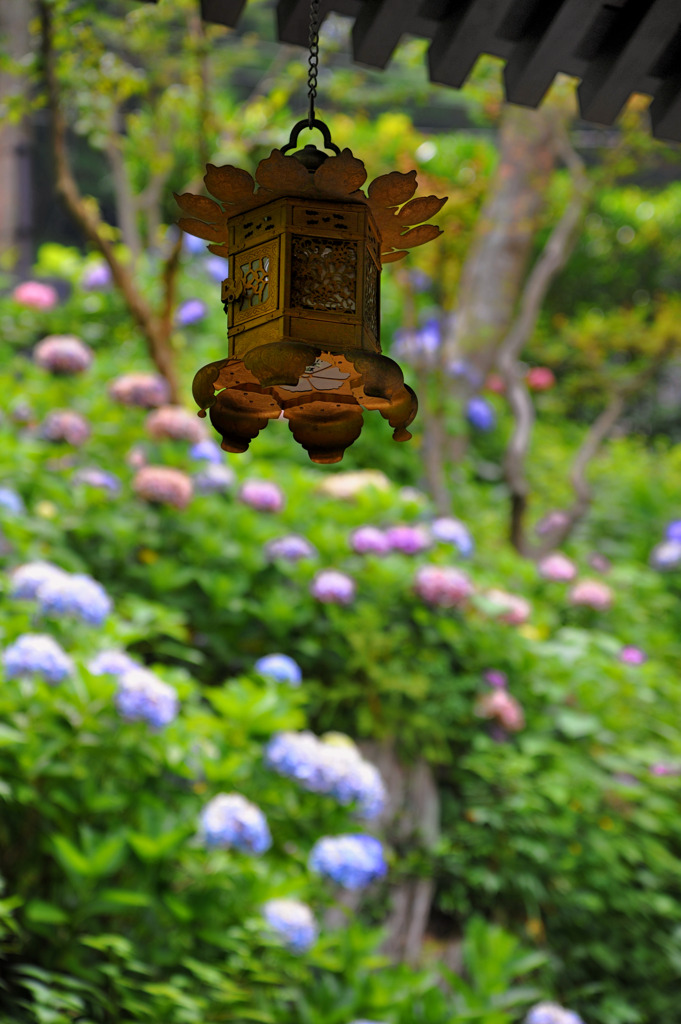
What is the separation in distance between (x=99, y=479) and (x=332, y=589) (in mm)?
953

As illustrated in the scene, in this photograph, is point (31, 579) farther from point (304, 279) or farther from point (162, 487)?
point (304, 279)

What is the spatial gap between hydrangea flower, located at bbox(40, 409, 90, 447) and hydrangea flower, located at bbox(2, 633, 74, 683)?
5.35ft

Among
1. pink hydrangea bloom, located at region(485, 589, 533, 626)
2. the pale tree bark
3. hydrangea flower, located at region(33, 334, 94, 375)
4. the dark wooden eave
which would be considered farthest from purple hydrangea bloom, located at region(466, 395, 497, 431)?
the dark wooden eave

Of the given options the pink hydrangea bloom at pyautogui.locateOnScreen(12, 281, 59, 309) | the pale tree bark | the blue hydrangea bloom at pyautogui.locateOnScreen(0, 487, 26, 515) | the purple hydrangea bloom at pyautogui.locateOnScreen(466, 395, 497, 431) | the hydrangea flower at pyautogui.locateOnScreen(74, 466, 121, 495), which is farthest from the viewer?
the pale tree bark

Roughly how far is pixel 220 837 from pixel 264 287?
5.34 ft

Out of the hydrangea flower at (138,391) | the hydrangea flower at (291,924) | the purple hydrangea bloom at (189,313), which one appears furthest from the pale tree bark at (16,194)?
the hydrangea flower at (291,924)

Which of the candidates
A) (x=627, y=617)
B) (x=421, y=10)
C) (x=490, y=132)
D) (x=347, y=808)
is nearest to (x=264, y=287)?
(x=421, y=10)

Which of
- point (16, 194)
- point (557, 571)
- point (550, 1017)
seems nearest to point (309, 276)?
point (550, 1017)

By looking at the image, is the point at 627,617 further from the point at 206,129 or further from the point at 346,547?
the point at 206,129

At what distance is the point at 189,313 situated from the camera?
20.8ft

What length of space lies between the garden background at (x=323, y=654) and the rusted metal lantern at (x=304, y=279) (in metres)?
1.29

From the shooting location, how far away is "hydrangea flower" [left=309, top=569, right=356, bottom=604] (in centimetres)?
389

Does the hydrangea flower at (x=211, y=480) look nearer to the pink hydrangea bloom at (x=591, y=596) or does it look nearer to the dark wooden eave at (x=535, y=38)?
the pink hydrangea bloom at (x=591, y=596)

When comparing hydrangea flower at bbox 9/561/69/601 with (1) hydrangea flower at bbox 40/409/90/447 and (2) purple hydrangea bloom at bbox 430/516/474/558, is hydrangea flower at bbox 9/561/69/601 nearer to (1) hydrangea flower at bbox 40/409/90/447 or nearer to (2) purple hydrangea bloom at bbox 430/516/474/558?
(1) hydrangea flower at bbox 40/409/90/447
